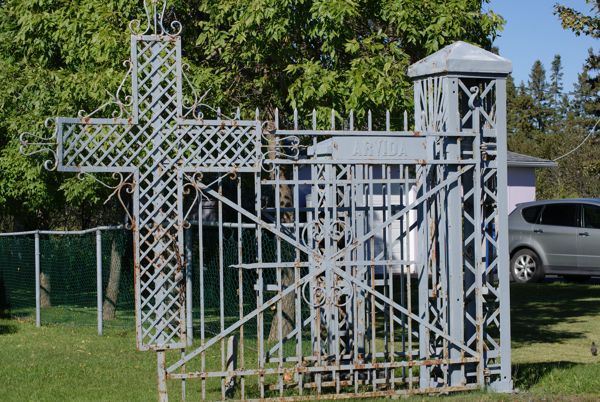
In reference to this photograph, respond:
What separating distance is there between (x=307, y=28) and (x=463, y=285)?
4.58 meters

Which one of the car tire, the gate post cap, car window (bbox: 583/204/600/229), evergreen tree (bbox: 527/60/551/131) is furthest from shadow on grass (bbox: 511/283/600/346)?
evergreen tree (bbox: 527/60/551/131)

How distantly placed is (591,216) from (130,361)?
43.6ft

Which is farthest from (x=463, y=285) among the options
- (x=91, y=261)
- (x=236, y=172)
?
(x=91, y=261)

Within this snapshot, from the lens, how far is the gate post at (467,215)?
9062mm

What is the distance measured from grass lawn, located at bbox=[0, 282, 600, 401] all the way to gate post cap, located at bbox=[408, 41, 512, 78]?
9.23 feet

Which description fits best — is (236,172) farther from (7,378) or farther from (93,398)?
(7,378)

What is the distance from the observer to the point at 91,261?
698 inches

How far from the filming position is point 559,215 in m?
22.6

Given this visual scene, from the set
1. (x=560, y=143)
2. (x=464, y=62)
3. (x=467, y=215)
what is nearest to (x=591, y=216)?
(x=467, y=215)

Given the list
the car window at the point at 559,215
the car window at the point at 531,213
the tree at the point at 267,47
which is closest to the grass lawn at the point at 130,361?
the tree at the point at 267,47

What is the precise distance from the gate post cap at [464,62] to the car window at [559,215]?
13.7m

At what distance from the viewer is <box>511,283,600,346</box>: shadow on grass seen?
1463cm

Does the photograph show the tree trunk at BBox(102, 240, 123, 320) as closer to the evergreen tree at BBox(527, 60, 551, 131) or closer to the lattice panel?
the lattice panel

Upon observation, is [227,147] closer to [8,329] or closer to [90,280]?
[8,329]
